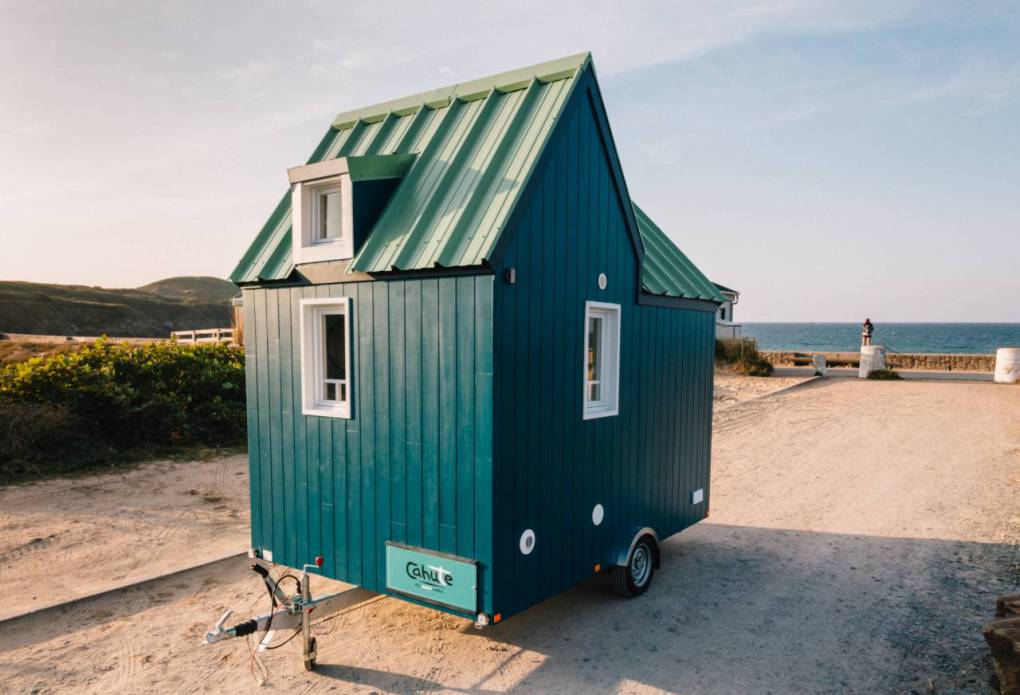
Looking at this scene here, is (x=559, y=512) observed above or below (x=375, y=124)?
below

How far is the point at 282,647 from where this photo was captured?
609 centimetres

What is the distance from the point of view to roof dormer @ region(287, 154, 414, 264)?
6.07 meters

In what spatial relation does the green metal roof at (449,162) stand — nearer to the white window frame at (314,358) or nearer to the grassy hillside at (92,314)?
the white window frame at (314,358)

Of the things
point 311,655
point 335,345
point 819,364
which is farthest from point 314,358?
point 819,364

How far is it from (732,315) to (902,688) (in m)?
36.8

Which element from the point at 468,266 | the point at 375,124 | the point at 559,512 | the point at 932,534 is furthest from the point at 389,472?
the point at 932,534

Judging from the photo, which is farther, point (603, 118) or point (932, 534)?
point (932, 534)

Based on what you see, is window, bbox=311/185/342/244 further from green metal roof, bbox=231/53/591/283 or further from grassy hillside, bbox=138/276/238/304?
grassy hillside, bbox=138/276/238/304

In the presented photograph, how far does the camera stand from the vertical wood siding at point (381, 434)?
5.37 m

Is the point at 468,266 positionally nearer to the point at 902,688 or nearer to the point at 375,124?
the point at 375,124

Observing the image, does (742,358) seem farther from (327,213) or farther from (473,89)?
(327,213)

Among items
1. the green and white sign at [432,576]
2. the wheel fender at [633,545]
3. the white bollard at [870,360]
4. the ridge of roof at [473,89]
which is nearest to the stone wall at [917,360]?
the white bollard at [870,360]

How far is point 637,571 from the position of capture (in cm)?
750

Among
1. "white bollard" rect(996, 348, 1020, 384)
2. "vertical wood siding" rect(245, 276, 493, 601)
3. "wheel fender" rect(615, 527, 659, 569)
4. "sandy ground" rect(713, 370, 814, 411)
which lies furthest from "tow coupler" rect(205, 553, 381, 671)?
"white bollard" rect(996, 348, 1020, 384)
